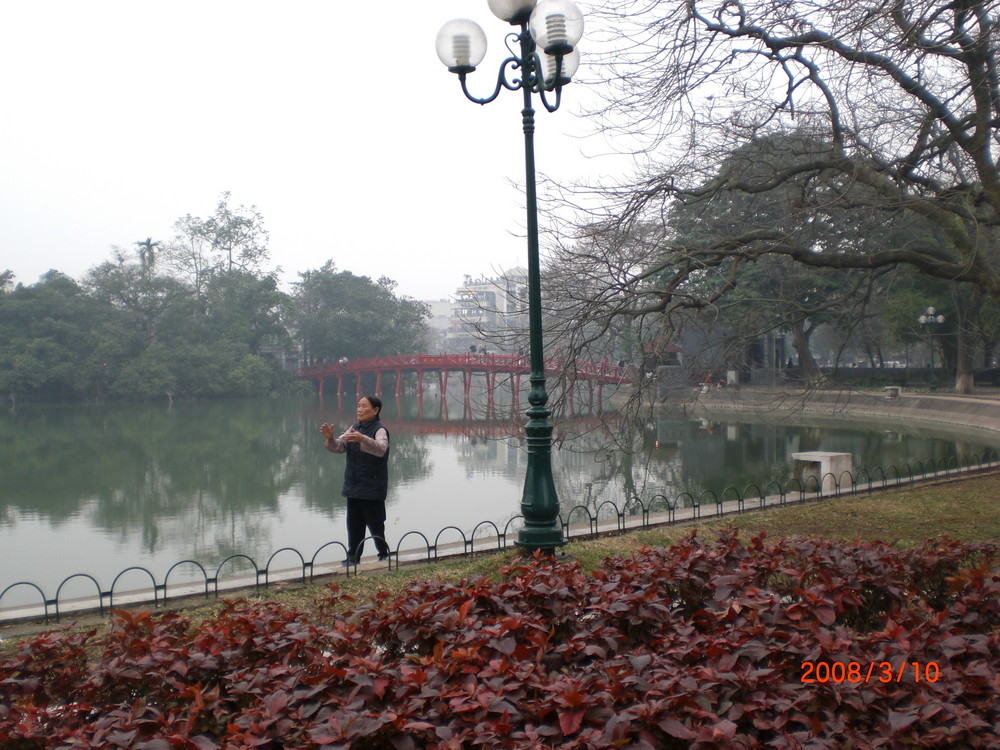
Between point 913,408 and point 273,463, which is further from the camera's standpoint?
point 913,408

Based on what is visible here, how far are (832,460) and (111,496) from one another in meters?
10.9

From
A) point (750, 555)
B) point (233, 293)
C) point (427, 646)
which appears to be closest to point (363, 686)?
point (427, 646)

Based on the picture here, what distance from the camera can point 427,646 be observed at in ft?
9.81

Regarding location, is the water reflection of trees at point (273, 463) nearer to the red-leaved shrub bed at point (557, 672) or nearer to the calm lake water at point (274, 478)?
the calm lake water at point (274, 478)

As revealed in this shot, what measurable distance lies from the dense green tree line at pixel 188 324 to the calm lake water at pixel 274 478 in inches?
345

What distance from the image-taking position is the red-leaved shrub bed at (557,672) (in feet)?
7.32

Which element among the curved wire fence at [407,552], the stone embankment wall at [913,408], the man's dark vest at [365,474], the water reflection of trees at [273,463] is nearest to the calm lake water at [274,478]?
the water reflection of trees at [273,463]

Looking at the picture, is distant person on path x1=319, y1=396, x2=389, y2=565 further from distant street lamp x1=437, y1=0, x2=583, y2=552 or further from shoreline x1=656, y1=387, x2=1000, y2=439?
shoreline x1=656, y1=387, x2=1000, y2=439

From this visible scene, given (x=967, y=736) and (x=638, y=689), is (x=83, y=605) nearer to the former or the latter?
(x=638, y=689)
